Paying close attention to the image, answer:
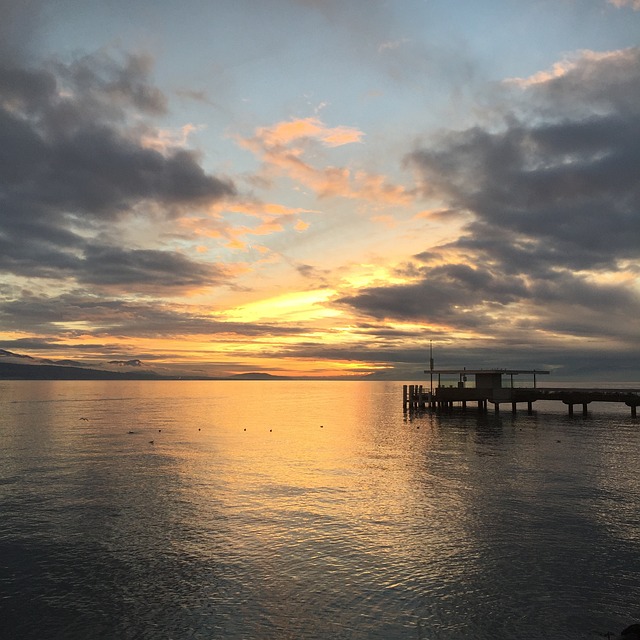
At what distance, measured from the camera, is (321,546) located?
23.5m

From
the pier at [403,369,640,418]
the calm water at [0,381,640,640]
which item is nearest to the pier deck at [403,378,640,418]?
the pier at [403,369,640,418]

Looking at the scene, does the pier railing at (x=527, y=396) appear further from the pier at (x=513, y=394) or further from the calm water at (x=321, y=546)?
the calm water at (x=321, y=546)

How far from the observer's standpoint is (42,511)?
29969 millimetres

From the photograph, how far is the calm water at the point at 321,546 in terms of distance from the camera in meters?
17.0

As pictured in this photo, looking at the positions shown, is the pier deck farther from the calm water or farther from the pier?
the calm water

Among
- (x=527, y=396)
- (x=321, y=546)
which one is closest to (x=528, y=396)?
(x=527, y=396)

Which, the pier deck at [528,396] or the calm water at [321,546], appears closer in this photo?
the calm water at [321,546]

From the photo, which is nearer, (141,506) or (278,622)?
(278,622)

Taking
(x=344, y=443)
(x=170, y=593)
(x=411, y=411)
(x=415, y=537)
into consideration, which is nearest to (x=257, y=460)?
(x=344, y=443)

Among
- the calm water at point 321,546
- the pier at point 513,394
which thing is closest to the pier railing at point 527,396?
the pier at point 513,394

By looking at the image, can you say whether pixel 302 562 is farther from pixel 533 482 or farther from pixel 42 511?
pixel 533 482

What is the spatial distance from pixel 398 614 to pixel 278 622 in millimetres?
3820

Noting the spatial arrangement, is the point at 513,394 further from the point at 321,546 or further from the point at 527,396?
the point at 321,546

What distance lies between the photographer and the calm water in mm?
16984
